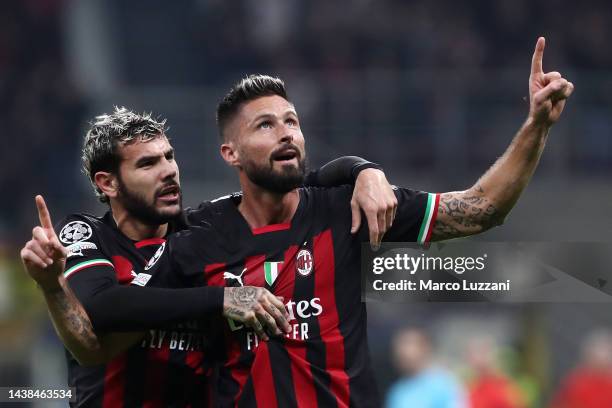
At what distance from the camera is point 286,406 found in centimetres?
414

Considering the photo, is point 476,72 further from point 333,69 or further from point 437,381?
point 437,381

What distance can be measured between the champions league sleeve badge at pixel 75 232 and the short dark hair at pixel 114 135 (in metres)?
0.33

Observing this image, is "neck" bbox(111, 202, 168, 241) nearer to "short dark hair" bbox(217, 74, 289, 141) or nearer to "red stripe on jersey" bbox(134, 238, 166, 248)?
"red stripe on jersey" bbox(134, 238, 166, 248)

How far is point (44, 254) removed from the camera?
4.04m

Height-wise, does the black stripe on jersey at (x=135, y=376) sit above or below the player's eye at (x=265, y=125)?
below

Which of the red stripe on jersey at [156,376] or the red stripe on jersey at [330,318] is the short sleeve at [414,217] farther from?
the red stripe on jersey at [156,376]

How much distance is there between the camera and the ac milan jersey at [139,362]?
4492 millimetres

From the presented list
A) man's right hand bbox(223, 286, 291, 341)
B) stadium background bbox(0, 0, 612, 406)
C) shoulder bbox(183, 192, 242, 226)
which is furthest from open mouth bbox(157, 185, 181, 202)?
stadium background bbox(0, 0, 612, 406)

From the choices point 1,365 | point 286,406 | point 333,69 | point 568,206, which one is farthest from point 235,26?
point 286,406

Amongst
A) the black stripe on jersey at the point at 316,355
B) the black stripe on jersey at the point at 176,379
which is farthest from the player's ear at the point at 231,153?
the black stripe on jersey at the point at 176,379

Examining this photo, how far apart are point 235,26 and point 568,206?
6.19 metres

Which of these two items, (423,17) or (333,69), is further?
(423,17)

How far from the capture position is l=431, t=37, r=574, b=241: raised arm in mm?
4078

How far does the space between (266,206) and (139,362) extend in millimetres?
801
